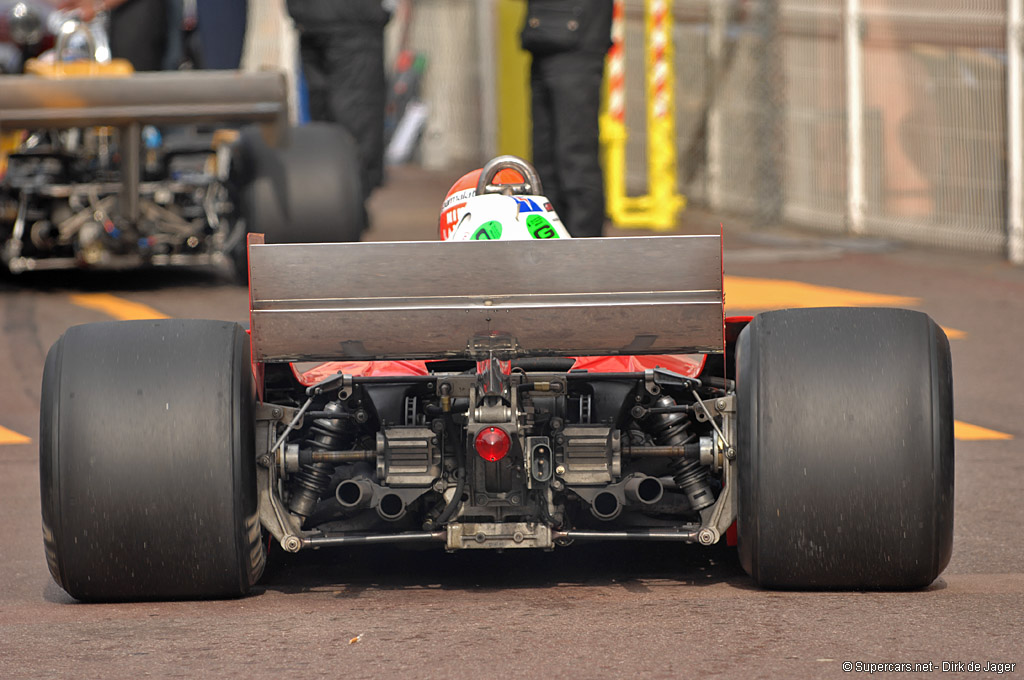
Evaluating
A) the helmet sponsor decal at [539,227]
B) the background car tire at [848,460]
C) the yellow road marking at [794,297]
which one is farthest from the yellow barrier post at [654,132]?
the background car tire at [848,460]

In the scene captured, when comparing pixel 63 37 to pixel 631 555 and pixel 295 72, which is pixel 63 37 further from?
pixel 295 72

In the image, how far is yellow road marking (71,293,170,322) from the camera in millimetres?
11188

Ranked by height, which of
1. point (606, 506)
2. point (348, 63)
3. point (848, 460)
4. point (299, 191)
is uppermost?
point (348, 63)

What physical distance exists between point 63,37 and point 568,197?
3343 mm

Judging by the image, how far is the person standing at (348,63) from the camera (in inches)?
558

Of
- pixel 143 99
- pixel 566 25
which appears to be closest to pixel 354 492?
pixel 143 99

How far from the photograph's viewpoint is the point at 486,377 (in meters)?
5.10

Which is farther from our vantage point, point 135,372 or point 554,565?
point 554,565

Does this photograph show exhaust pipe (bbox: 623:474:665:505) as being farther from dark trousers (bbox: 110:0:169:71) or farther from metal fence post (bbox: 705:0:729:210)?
metal fence post (bbox: 705:0:729:210)

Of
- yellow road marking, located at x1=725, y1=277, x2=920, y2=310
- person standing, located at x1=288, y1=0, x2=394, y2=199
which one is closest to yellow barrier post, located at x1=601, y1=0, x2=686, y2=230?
person standing, located at x1=288, y1=0, x2=394, y2=199

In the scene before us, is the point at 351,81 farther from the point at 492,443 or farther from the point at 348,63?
the point at 492,443

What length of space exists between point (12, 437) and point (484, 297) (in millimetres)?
3871

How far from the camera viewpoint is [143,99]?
10.8m

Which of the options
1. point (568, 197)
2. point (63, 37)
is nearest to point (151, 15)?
point (63, 37)
